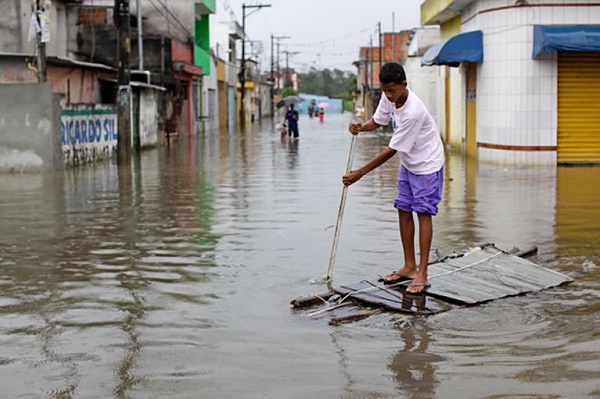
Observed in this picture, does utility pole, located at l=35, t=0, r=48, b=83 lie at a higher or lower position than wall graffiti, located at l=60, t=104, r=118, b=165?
higher

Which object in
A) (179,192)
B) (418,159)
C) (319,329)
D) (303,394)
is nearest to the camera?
(303,394)

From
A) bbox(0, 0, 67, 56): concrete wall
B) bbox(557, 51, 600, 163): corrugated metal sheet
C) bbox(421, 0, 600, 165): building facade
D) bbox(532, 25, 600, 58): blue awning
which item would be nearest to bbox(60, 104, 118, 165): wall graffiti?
bbox(0, 0, 67, 56): concrete wall

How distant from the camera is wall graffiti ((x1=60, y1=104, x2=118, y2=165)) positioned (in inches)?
805

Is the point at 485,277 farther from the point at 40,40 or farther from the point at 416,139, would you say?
the point at 40,40

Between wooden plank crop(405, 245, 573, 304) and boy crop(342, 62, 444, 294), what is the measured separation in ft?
0.73

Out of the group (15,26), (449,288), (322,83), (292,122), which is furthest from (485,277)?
(322,83)

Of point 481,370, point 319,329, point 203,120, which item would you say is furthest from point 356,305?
point 203,120

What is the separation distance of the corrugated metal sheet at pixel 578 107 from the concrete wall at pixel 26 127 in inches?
427

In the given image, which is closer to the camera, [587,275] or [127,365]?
[127,365]

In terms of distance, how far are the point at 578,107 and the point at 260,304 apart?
15.1 metres

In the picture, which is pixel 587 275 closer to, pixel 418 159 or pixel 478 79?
pixel 418 159

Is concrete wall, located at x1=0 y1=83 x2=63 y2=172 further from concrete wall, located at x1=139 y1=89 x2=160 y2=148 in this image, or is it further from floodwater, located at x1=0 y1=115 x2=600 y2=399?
concrete wall, located at x1=139 y1=89 x2=160 y2=148

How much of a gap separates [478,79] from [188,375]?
1865cm

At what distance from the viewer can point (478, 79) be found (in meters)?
22.7
